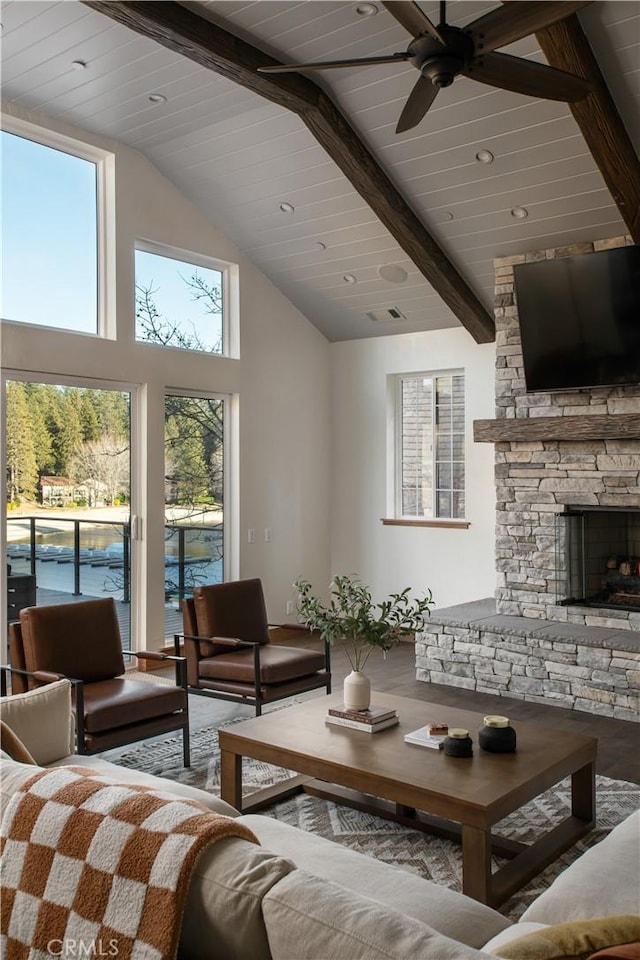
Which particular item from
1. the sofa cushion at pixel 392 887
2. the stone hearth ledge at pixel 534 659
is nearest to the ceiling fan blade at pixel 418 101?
the sofa cushion at pixel 392 887

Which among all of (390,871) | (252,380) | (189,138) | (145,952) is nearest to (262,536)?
(252,380)

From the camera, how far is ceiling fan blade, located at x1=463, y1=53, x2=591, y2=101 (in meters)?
3.16

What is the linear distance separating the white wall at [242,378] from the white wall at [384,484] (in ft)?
0.63

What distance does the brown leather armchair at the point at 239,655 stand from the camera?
4621mm

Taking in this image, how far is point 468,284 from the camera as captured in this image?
662 cm

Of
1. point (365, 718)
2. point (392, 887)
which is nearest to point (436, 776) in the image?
point (365, 718)

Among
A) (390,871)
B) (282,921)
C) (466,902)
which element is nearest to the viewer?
(282,921)

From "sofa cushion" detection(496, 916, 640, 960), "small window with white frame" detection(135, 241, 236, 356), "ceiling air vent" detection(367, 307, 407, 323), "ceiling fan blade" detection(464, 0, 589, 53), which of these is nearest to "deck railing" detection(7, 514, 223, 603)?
"small window with white frame" detection(135, 241, 236, 356)

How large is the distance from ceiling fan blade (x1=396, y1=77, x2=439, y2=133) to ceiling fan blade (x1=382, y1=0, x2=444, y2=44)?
0.96ft

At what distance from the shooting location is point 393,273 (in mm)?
6691

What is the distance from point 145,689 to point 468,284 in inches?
162

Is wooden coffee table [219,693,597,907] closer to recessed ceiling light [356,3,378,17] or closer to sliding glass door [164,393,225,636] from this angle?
sliding glass door [164,393,225,636]

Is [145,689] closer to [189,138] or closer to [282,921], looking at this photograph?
[282,921]

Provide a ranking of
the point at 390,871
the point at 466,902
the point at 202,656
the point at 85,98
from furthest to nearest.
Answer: the point at 85,98, the point at 202,656, the point at 390,871, the point at 466,902
